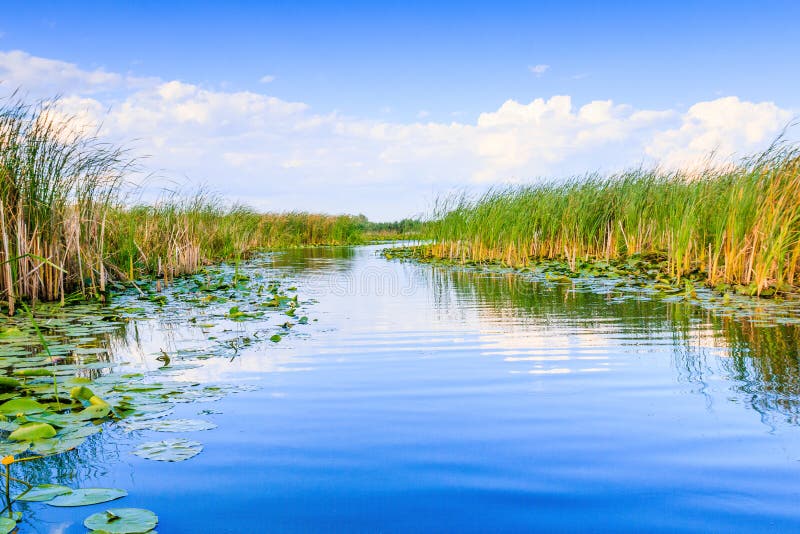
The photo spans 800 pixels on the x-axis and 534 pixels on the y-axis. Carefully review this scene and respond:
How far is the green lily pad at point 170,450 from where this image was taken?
274 cm

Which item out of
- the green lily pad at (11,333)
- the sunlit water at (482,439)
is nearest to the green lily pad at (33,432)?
the sunlit water at (482,439)

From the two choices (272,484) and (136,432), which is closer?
(272,484)

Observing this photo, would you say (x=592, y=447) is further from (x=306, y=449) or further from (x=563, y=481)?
(x=306, y=449)

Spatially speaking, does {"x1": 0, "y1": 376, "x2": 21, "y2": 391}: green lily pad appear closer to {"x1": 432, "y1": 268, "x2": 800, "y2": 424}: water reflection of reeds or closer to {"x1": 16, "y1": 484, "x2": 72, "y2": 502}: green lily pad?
{"x1": 16, "y1": 484, "x2": 72, "y2": 502}: green lily pad

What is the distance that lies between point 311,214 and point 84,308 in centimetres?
2500

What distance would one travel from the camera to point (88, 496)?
7.59ft

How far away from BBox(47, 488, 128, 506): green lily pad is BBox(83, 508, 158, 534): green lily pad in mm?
129

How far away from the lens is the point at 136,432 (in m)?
3.10

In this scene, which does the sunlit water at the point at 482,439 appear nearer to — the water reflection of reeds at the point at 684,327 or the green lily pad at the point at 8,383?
the water reflection of reeds at the point at 684,327

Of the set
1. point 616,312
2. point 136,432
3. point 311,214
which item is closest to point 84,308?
point 136,432

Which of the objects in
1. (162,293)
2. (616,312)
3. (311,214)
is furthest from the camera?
(311,214)

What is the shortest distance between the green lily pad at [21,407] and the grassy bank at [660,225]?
8.07 meters

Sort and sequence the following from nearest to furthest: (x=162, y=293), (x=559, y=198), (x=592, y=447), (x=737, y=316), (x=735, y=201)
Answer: (x=592, y=447), (x=737, y=316), (x=735, y=201), (x=162, y=293), (x=559, y=198)

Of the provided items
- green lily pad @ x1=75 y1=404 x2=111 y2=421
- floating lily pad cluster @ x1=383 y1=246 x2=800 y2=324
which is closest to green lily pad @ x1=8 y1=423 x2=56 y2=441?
green lily pad @ x1=75 y1=404 x2=111 y2=421
